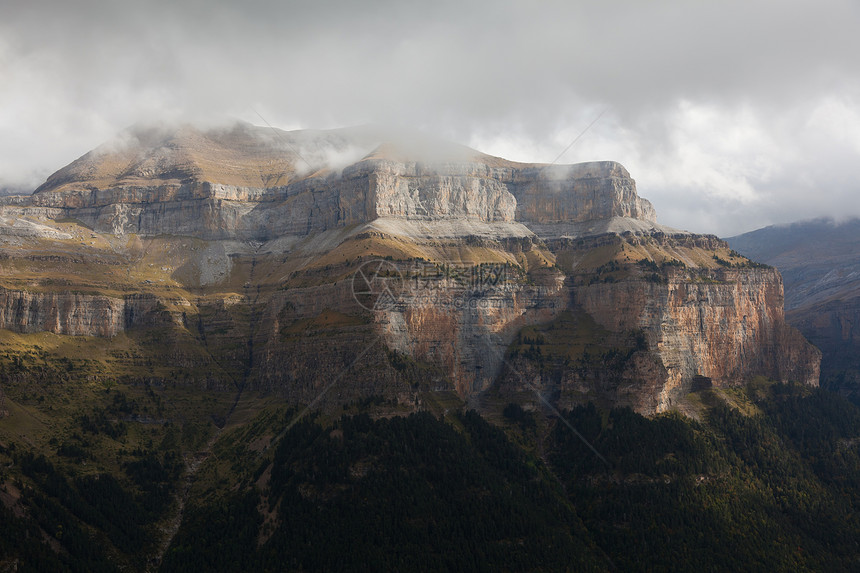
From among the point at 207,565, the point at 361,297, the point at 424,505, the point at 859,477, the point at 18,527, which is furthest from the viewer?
the point at 361,297

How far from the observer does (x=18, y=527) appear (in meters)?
128

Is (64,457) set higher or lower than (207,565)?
higher

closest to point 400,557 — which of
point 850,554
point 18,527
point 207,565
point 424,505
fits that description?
point 424,505

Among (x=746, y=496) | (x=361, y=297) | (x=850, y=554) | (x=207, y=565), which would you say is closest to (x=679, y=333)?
(x=746, y=496)

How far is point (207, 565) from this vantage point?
137625 millimetres

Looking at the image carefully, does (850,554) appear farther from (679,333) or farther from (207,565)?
(207,565)

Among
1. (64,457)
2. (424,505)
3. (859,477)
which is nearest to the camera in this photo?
(424,505)

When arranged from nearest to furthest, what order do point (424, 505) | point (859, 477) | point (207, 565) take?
point (207, 565), point (424, 505), point (859, 477)

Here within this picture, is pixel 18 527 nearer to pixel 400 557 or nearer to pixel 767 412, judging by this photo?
pixel 400 557

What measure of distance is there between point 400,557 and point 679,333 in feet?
329

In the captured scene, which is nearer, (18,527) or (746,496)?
(18,527)

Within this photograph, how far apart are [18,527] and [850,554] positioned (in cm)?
15097

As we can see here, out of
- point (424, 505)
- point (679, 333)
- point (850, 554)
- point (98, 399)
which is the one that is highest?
point (679, 333)

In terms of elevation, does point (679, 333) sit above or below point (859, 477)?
above
